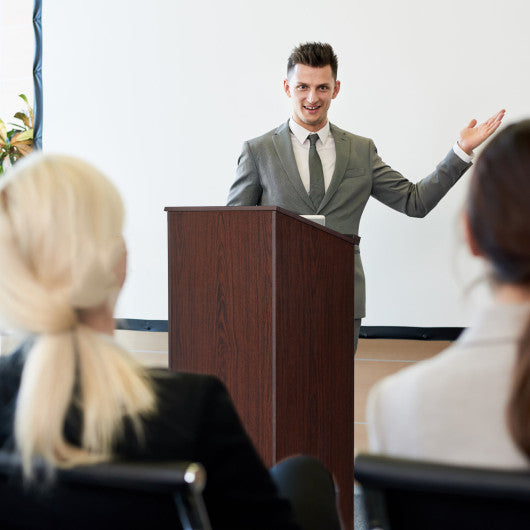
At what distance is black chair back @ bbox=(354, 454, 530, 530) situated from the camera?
0.68m

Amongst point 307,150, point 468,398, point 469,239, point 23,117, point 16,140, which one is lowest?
point 468,398

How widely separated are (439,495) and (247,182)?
7.62 feet

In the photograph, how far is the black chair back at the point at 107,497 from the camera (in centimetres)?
76

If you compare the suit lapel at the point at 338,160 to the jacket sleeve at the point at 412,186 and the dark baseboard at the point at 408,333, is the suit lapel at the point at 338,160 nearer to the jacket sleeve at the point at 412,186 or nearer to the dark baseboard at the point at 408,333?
the jacket sleeve at the point at 412,186

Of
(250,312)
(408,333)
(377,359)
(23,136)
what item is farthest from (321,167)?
(23,136)

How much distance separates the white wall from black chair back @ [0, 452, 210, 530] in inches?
94.1

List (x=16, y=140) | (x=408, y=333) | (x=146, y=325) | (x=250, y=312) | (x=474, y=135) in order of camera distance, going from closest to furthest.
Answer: (x=250, y=312)
(x=474, y=135)
(x=408, y=333)
(x=146, y=325)
(x=16, y=140)

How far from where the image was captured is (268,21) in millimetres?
3537

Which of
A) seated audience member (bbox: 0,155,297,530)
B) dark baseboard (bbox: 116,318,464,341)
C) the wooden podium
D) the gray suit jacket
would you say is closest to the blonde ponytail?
seated audience member (bbox: 0,155,297,530)

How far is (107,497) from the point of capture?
0.81 meters

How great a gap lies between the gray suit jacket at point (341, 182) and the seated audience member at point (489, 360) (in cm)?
200

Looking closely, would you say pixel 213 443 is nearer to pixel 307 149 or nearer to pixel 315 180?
pixel 315 180

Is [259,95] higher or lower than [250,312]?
higher

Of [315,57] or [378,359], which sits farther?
[378,359]
